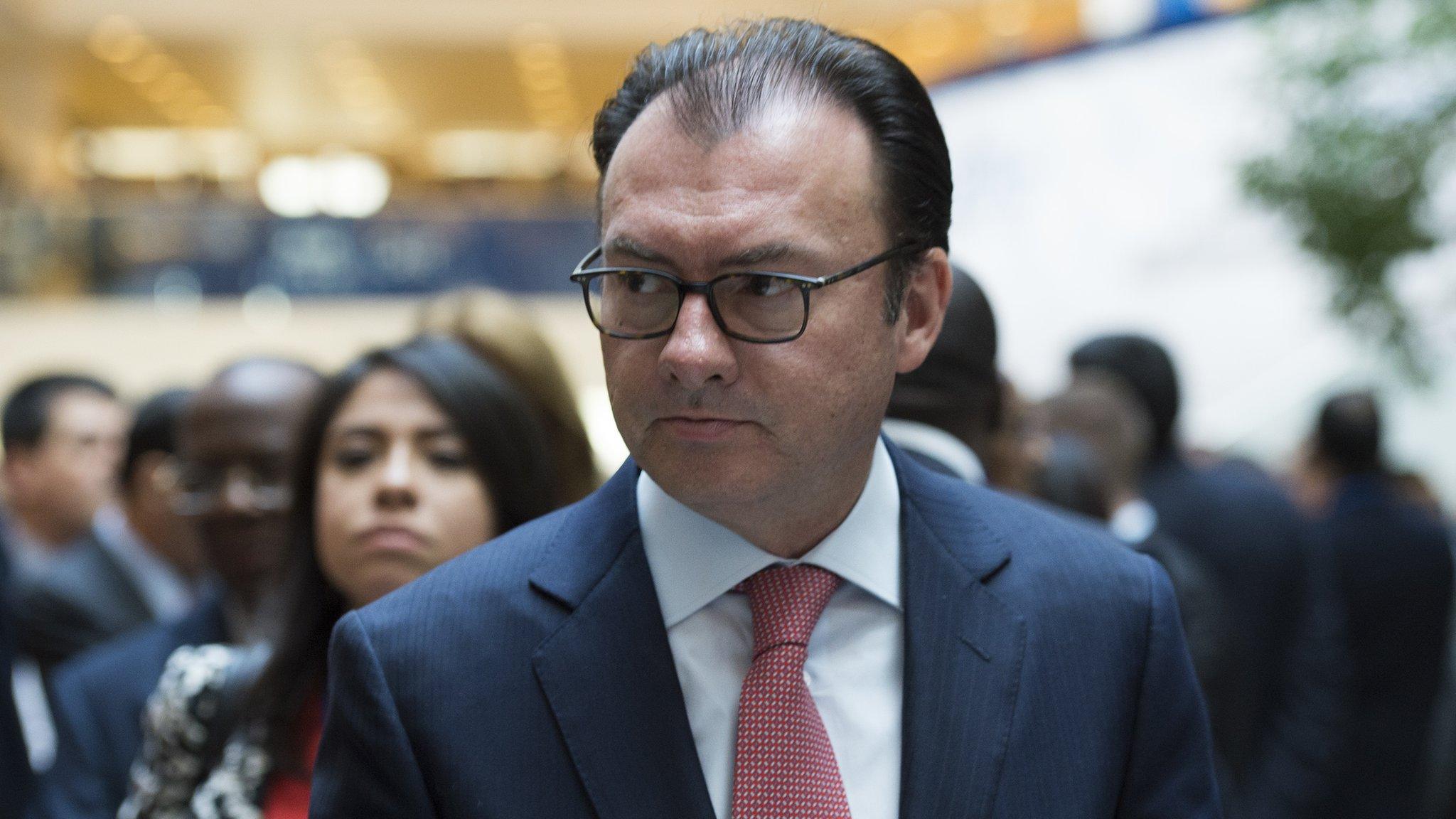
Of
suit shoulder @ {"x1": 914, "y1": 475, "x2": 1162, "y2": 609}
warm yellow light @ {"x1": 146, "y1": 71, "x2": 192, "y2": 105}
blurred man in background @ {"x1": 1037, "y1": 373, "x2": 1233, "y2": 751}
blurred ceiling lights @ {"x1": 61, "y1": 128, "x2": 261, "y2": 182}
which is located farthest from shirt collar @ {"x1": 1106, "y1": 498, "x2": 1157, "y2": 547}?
blurred ceiling lights @ {"x1": 61, "y1": 128, "x2": 261, "y2": 182}

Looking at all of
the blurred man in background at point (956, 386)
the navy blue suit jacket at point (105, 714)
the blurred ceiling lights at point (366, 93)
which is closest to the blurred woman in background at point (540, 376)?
the blurred man in background at point (956, 386)

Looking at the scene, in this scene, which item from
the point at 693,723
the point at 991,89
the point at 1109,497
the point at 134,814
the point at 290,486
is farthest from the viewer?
the point at 991,89

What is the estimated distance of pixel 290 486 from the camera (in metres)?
2.75

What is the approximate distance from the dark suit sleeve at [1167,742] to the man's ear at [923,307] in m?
0.41

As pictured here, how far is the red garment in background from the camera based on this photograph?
2.45 meters

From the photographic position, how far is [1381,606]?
211 inches

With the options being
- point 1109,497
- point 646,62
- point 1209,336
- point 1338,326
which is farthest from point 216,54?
point 646,62

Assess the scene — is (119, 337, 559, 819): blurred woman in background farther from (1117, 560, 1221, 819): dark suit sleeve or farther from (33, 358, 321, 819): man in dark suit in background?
(1117, 560, 1221, 819): dark suit sleeve

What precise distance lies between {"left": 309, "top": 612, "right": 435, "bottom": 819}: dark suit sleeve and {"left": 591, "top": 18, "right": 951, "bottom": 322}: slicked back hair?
0.63 meters

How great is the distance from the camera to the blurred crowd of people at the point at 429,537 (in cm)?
256

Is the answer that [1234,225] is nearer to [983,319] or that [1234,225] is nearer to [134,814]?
[983,319]

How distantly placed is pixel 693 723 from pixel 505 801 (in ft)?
0.74

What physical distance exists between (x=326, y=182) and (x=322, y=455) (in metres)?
→ 22.1

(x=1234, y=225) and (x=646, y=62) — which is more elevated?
(x=646, y=62)
